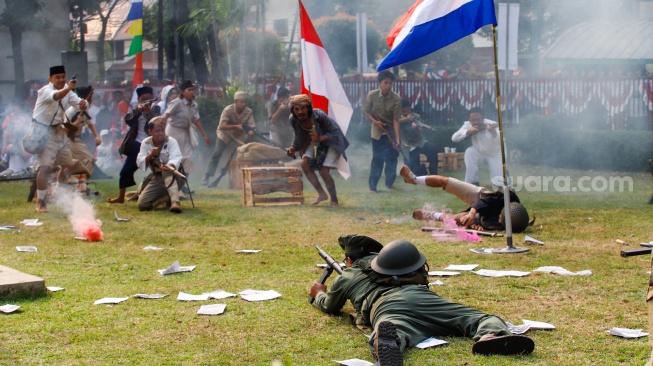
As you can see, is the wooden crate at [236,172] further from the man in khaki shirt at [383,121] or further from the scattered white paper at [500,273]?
the scattered white paper at [500,273]

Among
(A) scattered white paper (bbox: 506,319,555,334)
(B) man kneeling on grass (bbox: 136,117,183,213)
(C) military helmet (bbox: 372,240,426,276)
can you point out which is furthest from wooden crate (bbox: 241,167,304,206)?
(A) scattered white paper (bbox: 506,319,555,334)

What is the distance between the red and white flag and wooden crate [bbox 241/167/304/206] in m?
0.76

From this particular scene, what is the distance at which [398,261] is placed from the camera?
576cm

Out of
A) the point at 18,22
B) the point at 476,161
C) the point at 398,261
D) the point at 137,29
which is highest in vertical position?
the point at 18,22

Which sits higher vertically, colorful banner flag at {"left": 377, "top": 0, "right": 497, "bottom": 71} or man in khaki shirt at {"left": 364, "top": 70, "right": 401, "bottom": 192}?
colorful banner flag at {"left": 377, "top": 0, "right": 497, "bottom": 71}

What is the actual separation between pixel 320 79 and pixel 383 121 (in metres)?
1.88

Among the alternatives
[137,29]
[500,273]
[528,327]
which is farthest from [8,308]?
[137,29]

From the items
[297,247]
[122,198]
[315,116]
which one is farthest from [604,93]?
[297,247]

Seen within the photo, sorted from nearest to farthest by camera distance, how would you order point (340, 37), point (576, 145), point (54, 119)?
point (54, 119), point (576, 145), point (340, 37)

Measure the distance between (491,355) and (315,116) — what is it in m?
8.08

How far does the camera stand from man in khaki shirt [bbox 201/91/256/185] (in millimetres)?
16078

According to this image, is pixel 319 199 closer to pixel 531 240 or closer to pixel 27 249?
pixel 531 240

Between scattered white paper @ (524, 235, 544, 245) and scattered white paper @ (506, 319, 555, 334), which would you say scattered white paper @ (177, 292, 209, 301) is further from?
scattered white paper @ (524, 235, 544, 245)

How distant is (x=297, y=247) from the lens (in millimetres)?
9344
